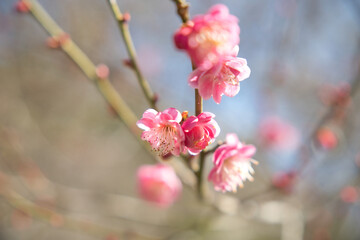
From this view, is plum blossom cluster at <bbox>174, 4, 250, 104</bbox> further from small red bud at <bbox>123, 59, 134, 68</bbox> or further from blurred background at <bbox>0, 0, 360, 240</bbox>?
blurred background at <bbox>0, 0, 360, 240</bbox>

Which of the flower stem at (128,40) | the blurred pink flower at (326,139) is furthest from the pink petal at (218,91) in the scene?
the blurred pink flower at (326,139)

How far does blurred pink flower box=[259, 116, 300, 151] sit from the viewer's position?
171 inches

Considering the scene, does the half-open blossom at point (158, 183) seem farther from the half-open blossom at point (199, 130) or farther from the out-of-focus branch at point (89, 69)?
the half-open blossom at point (199, 130)

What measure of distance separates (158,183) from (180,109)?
2.12m

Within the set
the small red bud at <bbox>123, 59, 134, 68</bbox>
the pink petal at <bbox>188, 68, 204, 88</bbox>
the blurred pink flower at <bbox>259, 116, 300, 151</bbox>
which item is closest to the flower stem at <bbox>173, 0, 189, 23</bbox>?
the pink petal at <bbox>188, 68, 204, 88</bbox>

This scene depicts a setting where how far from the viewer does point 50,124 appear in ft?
18.1

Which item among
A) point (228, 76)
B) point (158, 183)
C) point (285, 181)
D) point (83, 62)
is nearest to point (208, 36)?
point (228, 76)

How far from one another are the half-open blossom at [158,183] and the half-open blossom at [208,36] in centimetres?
150

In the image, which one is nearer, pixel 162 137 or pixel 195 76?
pixel 195 76

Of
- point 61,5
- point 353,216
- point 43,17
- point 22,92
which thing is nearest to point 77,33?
point 61,5

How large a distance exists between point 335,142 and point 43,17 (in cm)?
266

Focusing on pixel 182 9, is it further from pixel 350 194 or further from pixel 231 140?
pixel 350 194

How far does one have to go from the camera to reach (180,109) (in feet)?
14.4

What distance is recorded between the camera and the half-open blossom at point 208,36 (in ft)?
2.98
